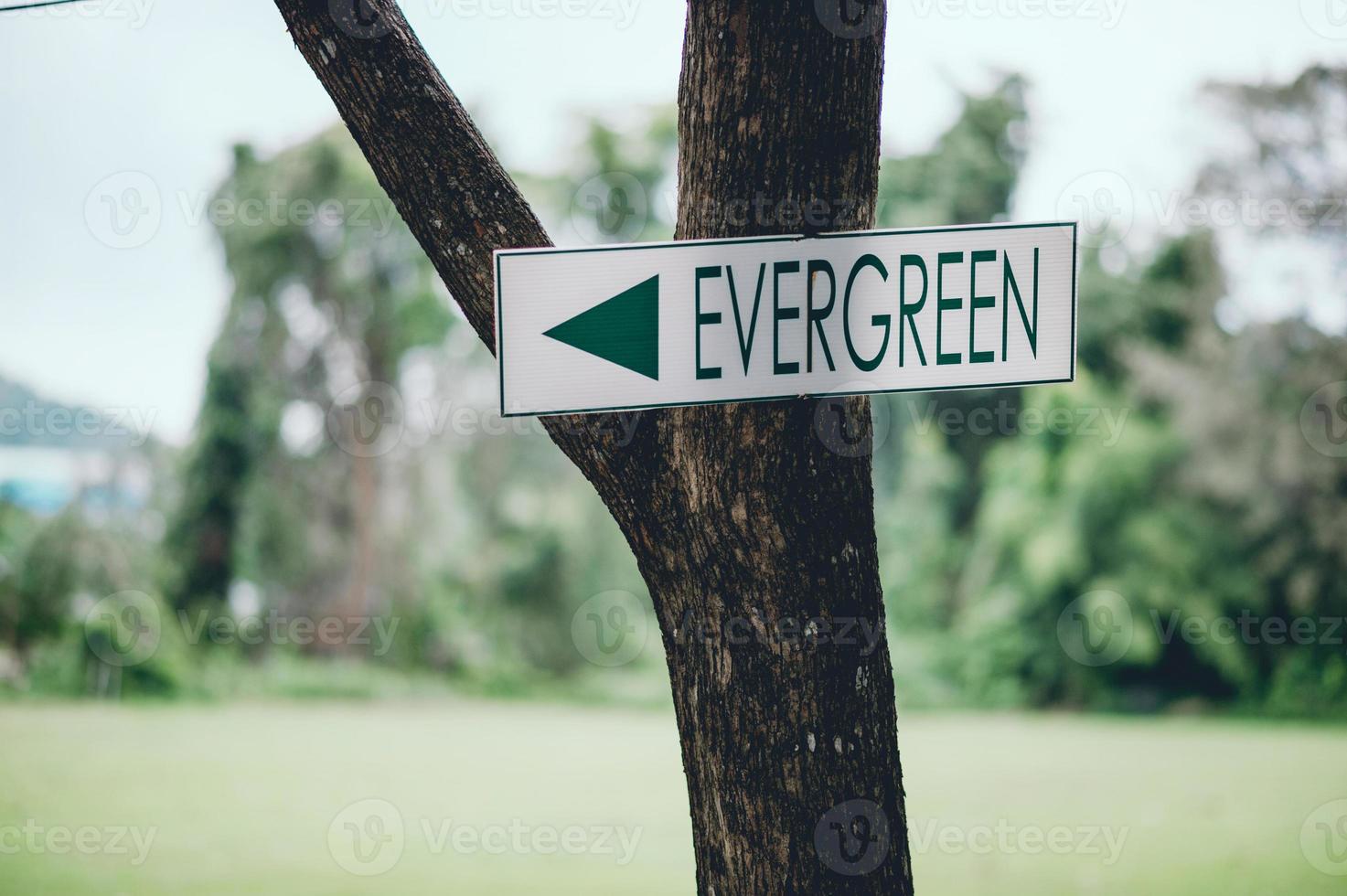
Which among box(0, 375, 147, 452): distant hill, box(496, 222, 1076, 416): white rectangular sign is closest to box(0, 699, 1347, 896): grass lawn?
box(0, 375, 147, 452): distant hill

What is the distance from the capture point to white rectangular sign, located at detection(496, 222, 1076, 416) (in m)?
Answer: 1.66

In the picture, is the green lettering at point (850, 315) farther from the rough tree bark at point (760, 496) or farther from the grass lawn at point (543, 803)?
the grass lawn at point (543, 803)

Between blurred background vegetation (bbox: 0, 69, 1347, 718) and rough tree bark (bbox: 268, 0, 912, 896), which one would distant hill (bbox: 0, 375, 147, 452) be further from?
rough tree bark (bbox: 268, 0, 912, 896)

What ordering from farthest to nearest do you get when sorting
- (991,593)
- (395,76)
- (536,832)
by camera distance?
(991,593)
(536,832)
(395,76)

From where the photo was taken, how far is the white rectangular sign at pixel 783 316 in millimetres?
1657

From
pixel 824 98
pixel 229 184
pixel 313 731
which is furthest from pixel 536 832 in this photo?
pixel 229 184

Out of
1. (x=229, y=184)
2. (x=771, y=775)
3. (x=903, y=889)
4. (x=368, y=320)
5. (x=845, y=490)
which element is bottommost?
(x=903, y=889)

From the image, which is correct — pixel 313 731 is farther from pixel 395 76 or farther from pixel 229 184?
pixel 395 76

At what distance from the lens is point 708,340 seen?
5.50ft

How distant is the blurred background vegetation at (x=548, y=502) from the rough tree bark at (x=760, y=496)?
42.6ft

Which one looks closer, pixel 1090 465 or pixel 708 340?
pixel 708 340

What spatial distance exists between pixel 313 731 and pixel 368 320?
19.5 ft

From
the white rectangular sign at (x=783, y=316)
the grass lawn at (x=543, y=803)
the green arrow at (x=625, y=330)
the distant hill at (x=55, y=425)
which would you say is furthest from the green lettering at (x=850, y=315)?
the distant hill at (x=55, y=425)

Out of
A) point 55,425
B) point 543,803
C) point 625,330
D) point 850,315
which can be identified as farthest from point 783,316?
point 55,425
